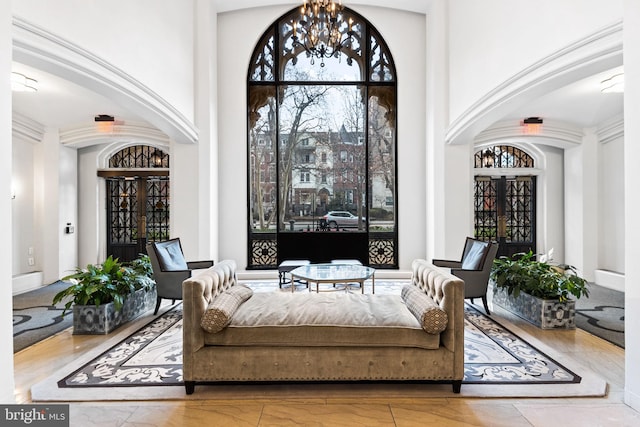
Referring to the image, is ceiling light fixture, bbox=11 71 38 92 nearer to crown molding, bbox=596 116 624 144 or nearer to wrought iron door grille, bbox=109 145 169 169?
wrought iron door grille, bbox=109 145 169 169

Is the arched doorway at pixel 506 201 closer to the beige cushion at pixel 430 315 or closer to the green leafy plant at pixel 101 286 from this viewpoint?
the beige cushion at pixel 430 315

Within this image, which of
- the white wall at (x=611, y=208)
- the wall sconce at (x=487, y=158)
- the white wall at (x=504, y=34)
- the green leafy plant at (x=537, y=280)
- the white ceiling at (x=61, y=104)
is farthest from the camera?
Answer: the wall sconce at (x=487, y=158)

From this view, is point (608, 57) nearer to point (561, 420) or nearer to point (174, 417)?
point (561, 420)

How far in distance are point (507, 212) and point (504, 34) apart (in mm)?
4863

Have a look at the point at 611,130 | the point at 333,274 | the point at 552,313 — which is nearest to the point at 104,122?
the point at 333,274

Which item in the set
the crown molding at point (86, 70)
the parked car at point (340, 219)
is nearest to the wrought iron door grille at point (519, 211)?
the parked car at point (340, 219)

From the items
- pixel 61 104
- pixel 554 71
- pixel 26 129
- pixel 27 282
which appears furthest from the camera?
pixel 26 129

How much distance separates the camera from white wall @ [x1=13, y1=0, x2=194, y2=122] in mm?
3197

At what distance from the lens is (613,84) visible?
16.4 feet

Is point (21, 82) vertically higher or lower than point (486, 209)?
higher

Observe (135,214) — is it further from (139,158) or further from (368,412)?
(368,412)

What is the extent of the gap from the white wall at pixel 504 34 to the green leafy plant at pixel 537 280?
6.90 feet

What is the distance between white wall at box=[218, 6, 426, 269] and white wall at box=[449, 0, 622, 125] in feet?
3.49

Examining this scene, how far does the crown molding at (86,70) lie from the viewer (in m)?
2.89
